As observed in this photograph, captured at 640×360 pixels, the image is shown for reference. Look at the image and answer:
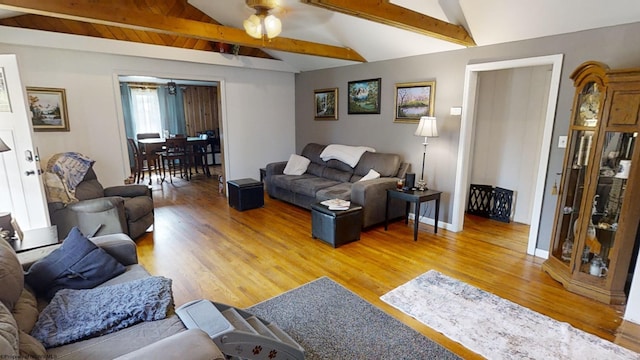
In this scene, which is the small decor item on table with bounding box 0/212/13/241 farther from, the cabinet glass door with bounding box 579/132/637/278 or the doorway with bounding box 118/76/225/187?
the doorway with bounding box 118/76/225/187

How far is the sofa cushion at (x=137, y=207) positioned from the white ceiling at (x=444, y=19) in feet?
8.72

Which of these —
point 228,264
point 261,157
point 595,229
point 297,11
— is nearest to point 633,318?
point 595,229

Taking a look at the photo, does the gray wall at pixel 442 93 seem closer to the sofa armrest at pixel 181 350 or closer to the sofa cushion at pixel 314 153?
the sofa cushion at pixel 314 153

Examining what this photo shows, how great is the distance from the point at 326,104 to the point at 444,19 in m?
2.65

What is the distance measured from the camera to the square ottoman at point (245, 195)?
4.73m

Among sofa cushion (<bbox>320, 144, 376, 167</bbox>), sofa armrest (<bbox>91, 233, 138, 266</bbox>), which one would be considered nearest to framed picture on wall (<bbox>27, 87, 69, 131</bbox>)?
sofa armrest (<bbox>91, 233, 138, 266</bbox>)

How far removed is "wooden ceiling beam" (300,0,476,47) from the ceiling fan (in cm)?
97

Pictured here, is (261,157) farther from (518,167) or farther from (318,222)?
(518,167)

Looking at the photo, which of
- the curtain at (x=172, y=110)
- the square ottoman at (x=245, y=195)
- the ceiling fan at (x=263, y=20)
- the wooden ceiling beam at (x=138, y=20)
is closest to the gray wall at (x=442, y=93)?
the wooden ceiling beam at (x=138, y=20)

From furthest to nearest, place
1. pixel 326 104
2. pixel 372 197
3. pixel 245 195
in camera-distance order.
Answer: pixel 326 104, pixel 245 195, pixel 372 197

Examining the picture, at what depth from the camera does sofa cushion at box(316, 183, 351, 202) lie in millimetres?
4039

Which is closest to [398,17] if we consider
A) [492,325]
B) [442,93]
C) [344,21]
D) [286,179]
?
[344,21]

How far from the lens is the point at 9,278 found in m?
1.48

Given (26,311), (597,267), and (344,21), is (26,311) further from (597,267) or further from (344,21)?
(344,21)
